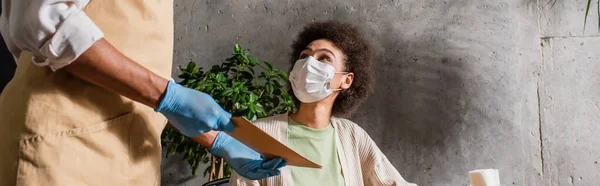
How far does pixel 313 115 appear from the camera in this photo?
206cm

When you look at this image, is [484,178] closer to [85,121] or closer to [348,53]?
[348,53]

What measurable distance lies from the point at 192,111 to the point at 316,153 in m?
Answer: 1.00

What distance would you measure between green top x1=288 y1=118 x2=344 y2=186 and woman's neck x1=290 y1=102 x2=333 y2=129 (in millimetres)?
21

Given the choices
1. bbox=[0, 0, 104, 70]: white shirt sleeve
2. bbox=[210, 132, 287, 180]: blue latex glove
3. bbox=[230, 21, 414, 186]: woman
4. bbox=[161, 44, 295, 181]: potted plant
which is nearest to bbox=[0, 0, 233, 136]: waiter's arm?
bbox=[0, 0, 104, 70]: white shirt sleeve

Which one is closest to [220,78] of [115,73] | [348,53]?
[348,53]

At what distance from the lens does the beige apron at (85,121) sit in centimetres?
Result: 93

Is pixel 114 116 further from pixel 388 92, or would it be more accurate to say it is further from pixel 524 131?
pixel 524 131

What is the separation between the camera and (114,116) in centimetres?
103

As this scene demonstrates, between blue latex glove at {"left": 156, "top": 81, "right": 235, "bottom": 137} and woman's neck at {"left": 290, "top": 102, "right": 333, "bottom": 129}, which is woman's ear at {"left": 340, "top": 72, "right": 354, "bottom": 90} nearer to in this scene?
woman's neck at {"left": 290, "top": 102, "right": 333, "bottom": 129}

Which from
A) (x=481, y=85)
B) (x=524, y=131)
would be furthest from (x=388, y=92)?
(x=524, y=131)

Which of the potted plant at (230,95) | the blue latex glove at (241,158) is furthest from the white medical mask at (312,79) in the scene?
the blue latex glove at (241,158)

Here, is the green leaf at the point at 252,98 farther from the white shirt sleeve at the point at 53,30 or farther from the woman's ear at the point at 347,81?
the white shirt sleeve at the point at 53,30

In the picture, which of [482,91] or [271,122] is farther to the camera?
[482,91]

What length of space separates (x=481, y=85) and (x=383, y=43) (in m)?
→ 0.54
